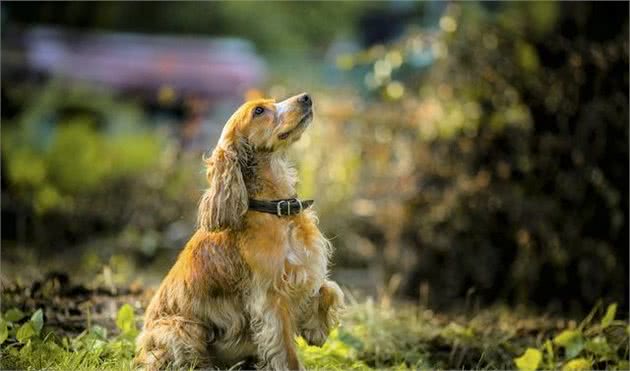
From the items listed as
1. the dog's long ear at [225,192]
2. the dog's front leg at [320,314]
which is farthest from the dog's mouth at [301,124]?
the dog's front leg at [320,314]

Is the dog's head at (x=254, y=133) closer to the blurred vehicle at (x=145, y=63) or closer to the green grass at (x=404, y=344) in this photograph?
the green grass at (x=404, y=344)

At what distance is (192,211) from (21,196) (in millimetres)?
2050

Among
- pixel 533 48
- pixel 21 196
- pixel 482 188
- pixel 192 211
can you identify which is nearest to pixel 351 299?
pixel 482 188

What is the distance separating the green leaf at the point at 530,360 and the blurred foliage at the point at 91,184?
223 inches

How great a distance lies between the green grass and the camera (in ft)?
17.0

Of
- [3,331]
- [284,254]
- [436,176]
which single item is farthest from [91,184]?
[284,254]

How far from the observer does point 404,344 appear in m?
6.11

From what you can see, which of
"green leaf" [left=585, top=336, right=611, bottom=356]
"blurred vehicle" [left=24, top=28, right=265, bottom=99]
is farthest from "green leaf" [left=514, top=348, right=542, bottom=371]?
"blurred vehicle" [left=24, top=28, right=265, bottom=99]

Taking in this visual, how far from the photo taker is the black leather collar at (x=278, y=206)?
4.76 metres

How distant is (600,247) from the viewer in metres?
8.38

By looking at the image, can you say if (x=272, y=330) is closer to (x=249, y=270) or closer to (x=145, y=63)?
(x=249, y=270)

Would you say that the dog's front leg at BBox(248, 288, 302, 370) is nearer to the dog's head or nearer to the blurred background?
the dog's head

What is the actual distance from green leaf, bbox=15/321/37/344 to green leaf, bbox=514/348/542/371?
8.77 ft

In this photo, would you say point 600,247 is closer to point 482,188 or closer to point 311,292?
point 482,188
